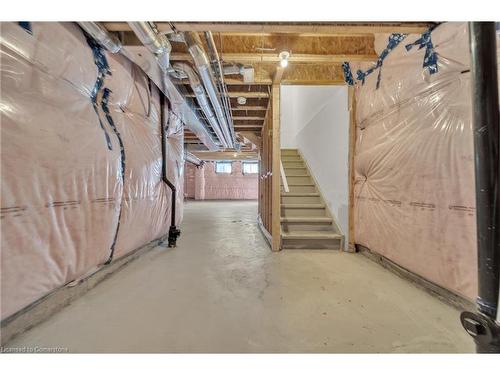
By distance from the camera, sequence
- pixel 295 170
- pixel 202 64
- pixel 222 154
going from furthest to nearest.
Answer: pixel 222 154, pixel 295 170, pixel 202 64

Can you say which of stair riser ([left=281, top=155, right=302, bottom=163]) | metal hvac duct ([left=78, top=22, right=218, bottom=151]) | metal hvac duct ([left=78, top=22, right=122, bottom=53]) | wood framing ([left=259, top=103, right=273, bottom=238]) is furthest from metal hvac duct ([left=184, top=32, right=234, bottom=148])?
stair riser ([left=281, top=155, right=302, bottom=163])

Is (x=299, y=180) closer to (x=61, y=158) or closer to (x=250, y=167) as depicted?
(x=61, y=158)

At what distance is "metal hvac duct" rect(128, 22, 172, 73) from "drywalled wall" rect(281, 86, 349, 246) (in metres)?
2.19

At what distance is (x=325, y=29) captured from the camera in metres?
1.63

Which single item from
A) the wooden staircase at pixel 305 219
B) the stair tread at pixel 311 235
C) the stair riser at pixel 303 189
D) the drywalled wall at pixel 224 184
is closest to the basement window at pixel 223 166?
the drywalled wall at pixel 224 184

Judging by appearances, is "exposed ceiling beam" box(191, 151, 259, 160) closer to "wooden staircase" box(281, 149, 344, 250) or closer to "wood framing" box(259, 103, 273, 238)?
"wooden staircase" box(281, 149, 344, 250)

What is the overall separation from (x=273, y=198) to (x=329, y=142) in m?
1.41

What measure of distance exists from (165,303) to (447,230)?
1977 mm

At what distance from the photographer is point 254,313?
53.0 inches

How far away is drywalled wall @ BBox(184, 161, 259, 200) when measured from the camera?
1086cm

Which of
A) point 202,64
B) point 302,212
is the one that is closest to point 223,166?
point 302,212

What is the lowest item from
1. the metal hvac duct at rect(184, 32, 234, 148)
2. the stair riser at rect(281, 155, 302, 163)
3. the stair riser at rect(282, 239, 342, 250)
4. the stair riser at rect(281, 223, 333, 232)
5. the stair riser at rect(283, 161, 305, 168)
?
the stair riser at rect(282, 239, 342, 250)

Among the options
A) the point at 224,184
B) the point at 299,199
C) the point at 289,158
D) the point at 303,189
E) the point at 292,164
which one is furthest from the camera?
the point at 224,184

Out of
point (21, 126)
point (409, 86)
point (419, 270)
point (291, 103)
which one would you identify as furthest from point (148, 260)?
point (291, 103)
